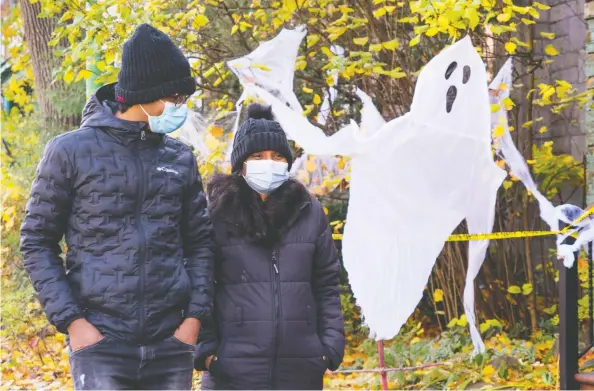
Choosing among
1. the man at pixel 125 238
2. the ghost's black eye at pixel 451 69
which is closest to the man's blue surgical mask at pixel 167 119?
the man at pixel 125 238

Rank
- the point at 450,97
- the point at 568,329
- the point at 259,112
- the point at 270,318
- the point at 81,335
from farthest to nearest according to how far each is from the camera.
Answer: the point at 450,97
the point at 568,329
the point at 259,112
the point at 270,318
the point at 81,335

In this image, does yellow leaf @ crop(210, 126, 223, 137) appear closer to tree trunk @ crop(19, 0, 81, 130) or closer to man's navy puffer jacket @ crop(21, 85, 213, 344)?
tree trunk @ crop(19, 0, 81, 130)

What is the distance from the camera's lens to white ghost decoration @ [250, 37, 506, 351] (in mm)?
5309

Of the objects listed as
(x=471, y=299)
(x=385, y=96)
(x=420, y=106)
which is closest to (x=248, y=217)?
(x=420, y=106)

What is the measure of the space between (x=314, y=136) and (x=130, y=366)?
295cm

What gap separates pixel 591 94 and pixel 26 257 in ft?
14.5

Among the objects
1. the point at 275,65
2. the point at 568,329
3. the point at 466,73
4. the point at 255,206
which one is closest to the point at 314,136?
the point at 275,65

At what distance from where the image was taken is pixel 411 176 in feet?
17.8

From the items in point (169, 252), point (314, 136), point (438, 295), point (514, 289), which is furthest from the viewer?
point (438, 295)

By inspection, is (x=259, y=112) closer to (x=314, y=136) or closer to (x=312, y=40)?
(x=314, y=136)

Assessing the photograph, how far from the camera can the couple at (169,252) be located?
2.83 metres

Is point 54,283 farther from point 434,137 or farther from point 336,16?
point 336,16

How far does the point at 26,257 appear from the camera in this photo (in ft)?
9.32

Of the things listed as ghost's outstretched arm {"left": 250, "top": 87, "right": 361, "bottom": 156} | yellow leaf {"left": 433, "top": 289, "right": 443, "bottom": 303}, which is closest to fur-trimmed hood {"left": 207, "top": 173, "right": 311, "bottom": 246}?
ghost's outstretched arm {"left": 250, "top": 87, "right": 361, "bottom": 156}
